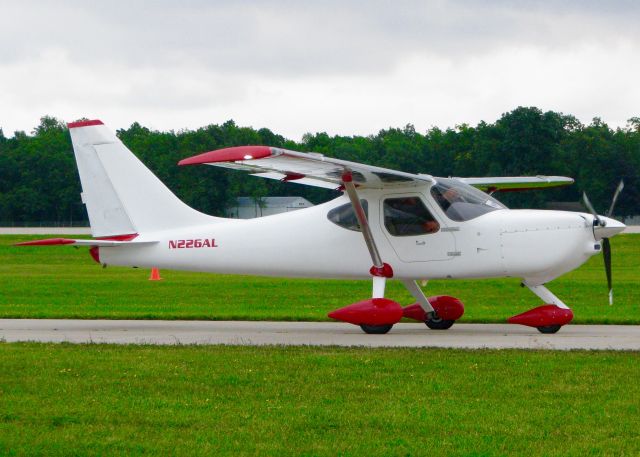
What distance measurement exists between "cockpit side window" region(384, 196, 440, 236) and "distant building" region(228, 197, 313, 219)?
81576mm

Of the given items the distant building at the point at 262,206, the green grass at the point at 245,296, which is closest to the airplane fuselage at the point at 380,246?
the green grass at the point at 245,296

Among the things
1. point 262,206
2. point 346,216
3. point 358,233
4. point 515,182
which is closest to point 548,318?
point 358,233

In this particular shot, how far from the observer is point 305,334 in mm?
18062

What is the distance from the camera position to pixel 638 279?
3756 cm

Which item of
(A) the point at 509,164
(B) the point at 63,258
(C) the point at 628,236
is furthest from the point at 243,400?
(A) the point at 509,164

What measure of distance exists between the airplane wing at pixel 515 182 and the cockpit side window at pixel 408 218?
101 inches

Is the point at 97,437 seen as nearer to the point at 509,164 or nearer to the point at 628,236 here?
the point at 628,236

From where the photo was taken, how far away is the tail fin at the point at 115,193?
1953cm

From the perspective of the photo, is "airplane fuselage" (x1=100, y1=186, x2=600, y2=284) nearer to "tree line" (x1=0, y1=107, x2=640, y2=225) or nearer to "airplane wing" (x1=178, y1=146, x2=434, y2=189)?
"airplane wing" (x1=178, y1=146, x2=434, y2=189)

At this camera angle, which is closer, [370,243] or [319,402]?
[319,402]

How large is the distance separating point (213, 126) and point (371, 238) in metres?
98.6

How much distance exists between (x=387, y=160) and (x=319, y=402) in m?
95.5

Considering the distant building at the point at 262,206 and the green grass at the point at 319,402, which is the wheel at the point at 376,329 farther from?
the distant building at the point at 262,206

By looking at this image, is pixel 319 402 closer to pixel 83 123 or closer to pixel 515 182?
pixel 83 123
